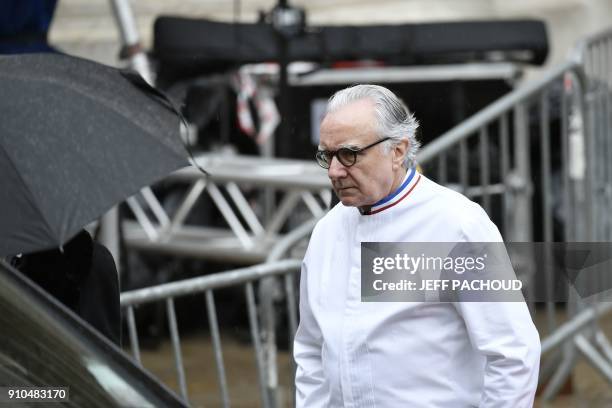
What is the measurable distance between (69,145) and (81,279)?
366 mm

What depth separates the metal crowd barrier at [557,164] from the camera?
6.11m

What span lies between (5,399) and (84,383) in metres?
0.15

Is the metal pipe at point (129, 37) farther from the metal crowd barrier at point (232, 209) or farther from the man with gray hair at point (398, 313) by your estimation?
the man with gray hair at point (398, 313)

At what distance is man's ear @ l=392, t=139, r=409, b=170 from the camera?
289cm

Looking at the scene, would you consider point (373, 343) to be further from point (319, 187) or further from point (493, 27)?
point (493, 27)

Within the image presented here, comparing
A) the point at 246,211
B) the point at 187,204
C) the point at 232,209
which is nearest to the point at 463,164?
the point at 246,211

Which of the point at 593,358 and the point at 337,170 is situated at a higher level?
the point at 337,170

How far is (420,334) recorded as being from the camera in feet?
9.26

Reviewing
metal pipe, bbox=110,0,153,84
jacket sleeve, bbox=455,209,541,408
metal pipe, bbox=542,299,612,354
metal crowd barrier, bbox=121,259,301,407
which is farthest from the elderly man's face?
metal pipe, bbox=110,0,153,84

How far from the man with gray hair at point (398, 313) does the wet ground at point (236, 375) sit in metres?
3.17

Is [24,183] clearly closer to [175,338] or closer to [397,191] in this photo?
[397,191]

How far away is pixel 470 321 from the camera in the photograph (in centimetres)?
277

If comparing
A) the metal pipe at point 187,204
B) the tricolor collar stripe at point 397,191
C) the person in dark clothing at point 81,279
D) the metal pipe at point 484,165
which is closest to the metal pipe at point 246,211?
the metal pipe at point 187,204

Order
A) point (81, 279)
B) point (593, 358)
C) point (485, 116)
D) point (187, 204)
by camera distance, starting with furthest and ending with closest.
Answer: point (187, 204), point (593, 358), point (485, 116), point (81, 279)
